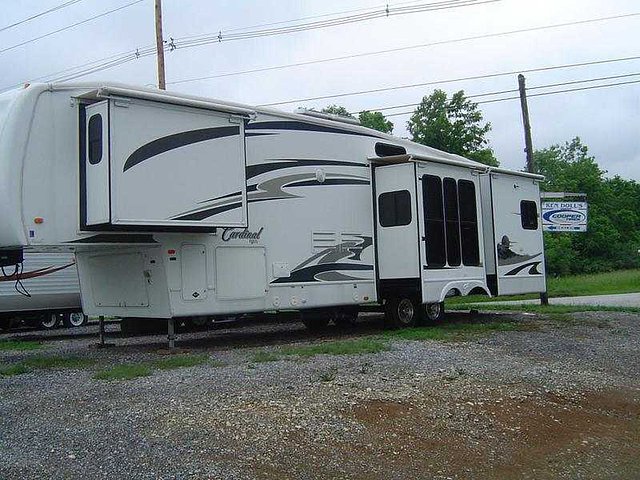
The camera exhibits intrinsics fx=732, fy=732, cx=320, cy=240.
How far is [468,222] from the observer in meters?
14.7

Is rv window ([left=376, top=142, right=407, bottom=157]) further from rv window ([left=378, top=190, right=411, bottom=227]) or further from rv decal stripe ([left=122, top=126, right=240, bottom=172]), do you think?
rv decal stripe ([left=122, top=126, right=240, bottom=172])

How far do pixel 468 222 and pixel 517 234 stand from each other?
1.98 m

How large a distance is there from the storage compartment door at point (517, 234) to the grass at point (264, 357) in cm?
702

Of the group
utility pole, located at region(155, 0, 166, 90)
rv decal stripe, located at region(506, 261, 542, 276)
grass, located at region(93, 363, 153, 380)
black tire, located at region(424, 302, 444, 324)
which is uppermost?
utility pole, located at region(155, 0, 166, 90)

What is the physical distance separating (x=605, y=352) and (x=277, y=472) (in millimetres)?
6725

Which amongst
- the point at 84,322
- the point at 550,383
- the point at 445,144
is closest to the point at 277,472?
the point at 550,383

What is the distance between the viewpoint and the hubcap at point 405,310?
45.6 ft

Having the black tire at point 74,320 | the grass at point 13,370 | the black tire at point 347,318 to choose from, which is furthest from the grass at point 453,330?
the black tire at point 74,320

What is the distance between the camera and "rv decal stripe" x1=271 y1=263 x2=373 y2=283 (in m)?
12.1

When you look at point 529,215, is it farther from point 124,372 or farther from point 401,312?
point 124,372

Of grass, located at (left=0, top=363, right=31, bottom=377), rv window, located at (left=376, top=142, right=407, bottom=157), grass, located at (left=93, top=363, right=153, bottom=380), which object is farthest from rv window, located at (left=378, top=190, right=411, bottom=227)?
grass, located at (left=0, top=363, right=31, bottom=377)

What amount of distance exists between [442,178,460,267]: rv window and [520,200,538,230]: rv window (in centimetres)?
270

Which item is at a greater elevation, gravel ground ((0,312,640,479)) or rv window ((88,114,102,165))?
rv window ((88,114,102,165))

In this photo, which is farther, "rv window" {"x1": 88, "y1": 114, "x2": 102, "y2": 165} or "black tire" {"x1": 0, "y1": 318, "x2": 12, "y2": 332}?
"black tire" {"x1": 0, "y1": 318, "x2": 12, "y2": 332}
